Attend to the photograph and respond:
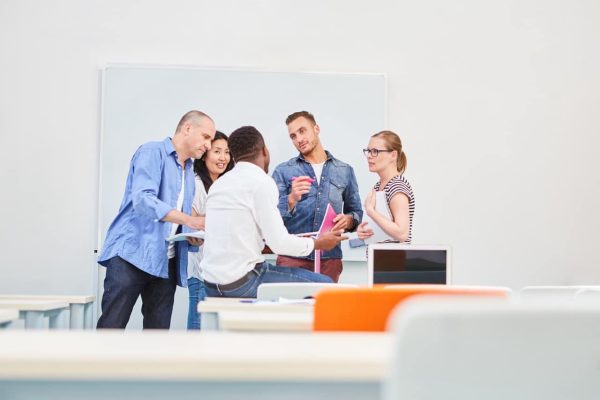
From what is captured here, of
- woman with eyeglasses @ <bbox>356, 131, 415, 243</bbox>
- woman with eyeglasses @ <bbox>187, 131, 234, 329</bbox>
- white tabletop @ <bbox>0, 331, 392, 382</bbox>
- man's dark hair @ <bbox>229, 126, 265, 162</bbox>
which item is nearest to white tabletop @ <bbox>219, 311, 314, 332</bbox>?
white tabletop @ <bbox>0, 331, 392, 382</bbox>

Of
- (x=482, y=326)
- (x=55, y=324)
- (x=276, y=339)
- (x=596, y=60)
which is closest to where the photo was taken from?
(x=482, y=326)

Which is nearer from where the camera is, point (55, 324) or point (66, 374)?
point (66, 374)

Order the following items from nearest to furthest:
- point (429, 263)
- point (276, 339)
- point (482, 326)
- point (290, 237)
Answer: point (482, 326) < point (276, 339) < point (429, 263) < point (290, 237)

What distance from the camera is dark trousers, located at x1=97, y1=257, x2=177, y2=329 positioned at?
4.32 meters

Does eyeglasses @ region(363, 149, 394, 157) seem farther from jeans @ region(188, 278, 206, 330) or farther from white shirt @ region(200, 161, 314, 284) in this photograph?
white shirt @ region(200, 161, 314, 284)

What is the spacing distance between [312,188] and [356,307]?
159 inches

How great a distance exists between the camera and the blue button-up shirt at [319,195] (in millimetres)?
5566

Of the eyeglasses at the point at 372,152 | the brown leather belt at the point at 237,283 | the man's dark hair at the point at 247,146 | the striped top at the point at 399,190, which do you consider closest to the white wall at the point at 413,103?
the eyeglasses at the point at 372,152

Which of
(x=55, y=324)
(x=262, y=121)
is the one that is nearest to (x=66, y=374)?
(x=55, y=324)

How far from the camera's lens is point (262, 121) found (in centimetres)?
567

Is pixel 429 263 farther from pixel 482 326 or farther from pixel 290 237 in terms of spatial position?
pixel 482 326

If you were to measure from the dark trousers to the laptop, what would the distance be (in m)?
1.81

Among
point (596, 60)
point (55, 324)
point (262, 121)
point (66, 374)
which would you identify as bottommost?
point (55, 324)

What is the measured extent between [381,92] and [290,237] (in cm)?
231
